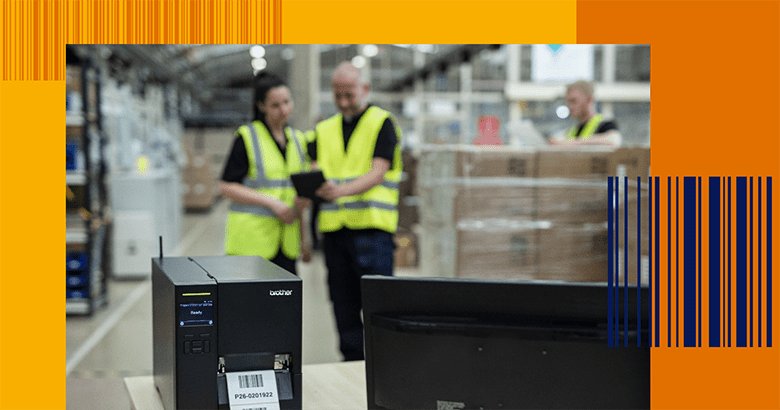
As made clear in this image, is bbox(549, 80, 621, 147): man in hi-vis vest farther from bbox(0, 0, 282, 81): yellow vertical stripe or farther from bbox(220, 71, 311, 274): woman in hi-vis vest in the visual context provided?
bbox(0, 0, 282, 81): yellow vertical stripe

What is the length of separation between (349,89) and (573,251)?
215 cm

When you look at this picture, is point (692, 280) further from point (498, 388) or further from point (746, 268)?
point (498, 388)

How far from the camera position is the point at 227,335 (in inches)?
60.2

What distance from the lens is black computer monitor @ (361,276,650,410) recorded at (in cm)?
137

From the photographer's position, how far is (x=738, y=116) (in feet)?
5.37

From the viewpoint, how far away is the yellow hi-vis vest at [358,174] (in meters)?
3.51

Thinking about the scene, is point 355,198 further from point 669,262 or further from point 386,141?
point 669,262

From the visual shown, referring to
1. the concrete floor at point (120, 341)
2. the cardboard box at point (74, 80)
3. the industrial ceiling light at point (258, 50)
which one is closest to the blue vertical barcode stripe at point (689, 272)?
the concrete floor at point (120, 341)

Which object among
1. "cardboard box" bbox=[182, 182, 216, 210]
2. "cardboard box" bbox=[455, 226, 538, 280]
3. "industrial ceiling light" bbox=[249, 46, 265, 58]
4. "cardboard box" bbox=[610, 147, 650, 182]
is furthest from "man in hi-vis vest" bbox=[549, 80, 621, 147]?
"industrial ceiling light" bbox=[249, 46, 265, 58]

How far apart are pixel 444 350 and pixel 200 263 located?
71 centimetres

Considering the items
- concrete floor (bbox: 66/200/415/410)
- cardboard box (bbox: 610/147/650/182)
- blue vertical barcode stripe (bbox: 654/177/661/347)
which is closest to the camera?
blue vertical barcode stripe (bbox: 654/177/661/347)

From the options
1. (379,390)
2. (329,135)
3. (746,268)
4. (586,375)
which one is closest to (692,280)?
(746,268)

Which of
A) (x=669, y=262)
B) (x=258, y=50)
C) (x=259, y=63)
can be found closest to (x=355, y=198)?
(x=669, y=262)

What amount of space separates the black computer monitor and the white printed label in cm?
27
